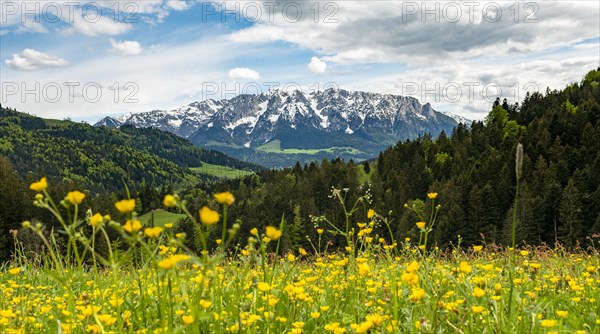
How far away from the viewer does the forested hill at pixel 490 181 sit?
73.6 metres

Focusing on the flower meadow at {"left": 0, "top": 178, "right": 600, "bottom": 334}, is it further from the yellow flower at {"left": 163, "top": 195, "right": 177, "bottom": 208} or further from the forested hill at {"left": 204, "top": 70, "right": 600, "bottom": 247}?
the forested hill at {"left": 204, "top": 70, "right": 600, "bottom": 247}

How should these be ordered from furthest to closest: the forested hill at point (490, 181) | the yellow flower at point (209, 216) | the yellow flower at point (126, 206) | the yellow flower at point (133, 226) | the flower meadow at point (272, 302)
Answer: the forested hill at point (490, 181)
the flower meadow at point (272, 302)
the yellow flower at point (133, 226)
the yellow flower at point (126, 206)
the yellow flower at point (209, 216)

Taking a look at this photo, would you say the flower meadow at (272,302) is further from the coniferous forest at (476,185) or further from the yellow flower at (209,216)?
the coniferous forest at (476,185)

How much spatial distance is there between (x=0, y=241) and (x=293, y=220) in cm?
7345

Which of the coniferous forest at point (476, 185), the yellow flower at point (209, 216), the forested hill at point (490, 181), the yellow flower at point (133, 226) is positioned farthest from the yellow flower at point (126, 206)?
the forested hill at point (490, 181)

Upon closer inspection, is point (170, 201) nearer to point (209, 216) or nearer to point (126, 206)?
point (126, 206)

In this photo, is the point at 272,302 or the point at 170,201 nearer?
the point at 170,201

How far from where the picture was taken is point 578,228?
223 ft

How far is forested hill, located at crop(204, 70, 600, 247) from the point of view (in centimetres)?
7362

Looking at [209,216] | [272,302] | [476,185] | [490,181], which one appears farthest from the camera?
[490,181]

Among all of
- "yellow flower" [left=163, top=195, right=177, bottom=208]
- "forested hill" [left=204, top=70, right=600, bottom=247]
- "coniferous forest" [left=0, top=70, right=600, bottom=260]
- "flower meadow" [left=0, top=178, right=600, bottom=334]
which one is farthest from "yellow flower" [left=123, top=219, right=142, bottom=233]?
"forested hill" [left=204, top=70, right=600, bottom=247]

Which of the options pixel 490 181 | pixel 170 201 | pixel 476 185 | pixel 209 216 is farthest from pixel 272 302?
pixel 490 181

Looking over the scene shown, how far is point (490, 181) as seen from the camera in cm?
9112

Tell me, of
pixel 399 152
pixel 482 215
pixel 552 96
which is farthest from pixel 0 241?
pixel 552 96
